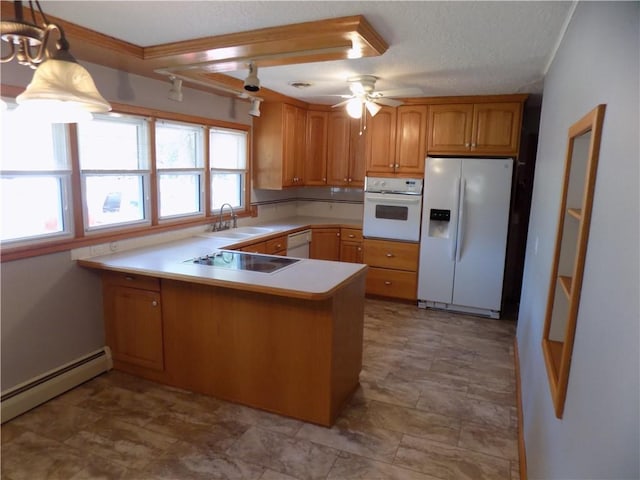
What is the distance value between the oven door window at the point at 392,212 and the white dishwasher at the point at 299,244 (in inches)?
34.4

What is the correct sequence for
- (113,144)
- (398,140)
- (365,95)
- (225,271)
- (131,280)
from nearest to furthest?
(225,271), (131,280), (113,144), (365,95), (398,140)

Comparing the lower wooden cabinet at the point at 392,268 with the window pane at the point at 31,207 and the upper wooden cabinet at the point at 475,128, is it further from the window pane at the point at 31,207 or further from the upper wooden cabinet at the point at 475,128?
the window pane at the point at 31,207

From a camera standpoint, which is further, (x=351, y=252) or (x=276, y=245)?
(x=351, y=252)

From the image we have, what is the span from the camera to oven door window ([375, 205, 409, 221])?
16.0ft

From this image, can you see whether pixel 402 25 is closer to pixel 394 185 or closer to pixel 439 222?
pixel 394 185

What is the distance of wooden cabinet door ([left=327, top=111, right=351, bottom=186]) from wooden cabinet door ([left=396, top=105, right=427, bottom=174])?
78cm

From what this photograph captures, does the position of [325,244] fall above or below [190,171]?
below

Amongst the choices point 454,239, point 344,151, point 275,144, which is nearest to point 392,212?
point 454,239

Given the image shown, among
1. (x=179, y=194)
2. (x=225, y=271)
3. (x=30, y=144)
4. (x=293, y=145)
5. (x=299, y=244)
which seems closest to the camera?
(x=30, y=144)

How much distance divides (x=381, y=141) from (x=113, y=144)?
2856mm

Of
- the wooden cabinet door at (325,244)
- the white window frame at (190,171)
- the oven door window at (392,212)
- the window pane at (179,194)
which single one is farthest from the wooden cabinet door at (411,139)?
the window pane at (179,194)

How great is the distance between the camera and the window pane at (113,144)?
3096 millimetres

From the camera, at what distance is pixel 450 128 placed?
4609mm

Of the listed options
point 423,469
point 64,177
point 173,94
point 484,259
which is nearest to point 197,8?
point 173,94
